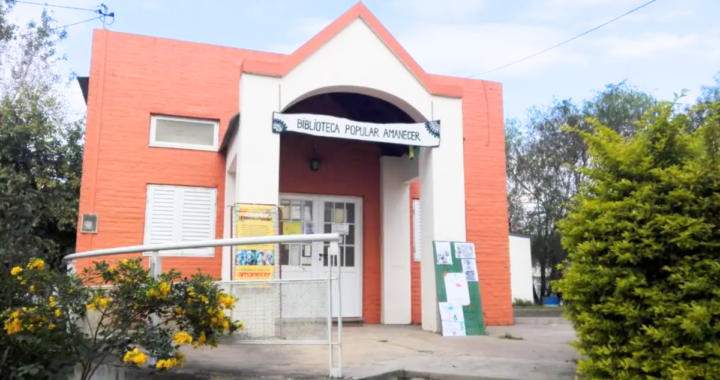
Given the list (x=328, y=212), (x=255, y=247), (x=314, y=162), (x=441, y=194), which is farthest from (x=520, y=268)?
(x=255, y=247)

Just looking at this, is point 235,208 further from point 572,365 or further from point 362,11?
point 572,365

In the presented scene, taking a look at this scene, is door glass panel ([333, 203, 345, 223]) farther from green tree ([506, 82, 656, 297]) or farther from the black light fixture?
green tree ([506, 82, 656, 297])

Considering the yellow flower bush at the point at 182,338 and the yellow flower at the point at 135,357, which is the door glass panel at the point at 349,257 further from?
the yellow flower at the point at 135,357

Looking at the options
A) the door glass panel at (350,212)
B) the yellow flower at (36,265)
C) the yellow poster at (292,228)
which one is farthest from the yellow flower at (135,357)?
the door glass panel at (350,212)

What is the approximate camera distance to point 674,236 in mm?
4117

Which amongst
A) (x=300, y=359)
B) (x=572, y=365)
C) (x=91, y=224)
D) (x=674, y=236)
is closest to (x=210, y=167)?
(x=91, y=224)

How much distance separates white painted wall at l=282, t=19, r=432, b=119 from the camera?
8.88 meters

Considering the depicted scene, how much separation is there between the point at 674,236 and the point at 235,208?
5479 millimetres

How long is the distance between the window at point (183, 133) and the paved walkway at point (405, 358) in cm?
421

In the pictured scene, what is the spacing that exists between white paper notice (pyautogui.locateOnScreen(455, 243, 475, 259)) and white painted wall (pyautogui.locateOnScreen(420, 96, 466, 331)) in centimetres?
12

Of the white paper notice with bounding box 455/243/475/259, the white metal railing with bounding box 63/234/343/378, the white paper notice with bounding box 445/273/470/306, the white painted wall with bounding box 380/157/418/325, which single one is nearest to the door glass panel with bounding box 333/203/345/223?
the white painted wall with bounding box 380/157/418/325

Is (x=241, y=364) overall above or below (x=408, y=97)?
below

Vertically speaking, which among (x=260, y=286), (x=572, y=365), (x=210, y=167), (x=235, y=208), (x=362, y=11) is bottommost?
(x=572, y=365)

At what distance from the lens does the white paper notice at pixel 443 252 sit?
9.12 metres
